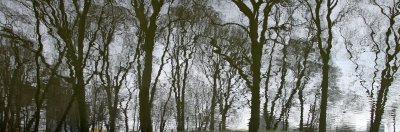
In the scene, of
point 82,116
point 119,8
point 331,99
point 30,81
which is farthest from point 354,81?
point 30,81

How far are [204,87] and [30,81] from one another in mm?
21790

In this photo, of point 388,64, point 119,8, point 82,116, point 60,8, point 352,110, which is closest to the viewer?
point 82,116

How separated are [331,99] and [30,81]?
31456 millimetres

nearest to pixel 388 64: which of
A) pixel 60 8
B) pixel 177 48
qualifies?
pixel 177 48

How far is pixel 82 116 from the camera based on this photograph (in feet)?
75.5

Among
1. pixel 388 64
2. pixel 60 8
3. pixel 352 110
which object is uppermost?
pixel 60 8

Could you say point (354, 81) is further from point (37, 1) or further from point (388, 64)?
point (37, 1)

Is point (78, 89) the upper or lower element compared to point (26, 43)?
lower

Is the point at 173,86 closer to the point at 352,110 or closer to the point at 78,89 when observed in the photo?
the point at 78,89

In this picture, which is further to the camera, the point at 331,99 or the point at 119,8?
the point at 331,99

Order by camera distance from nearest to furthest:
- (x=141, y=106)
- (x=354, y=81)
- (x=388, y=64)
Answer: (x=141, y=106) < (x=388, y=64) < (x=354, y=81)

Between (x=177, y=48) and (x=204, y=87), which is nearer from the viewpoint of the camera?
(x=177, y=48)

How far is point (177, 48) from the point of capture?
128 ft

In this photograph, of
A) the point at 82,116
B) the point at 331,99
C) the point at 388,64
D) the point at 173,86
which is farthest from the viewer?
the point at 331,99
